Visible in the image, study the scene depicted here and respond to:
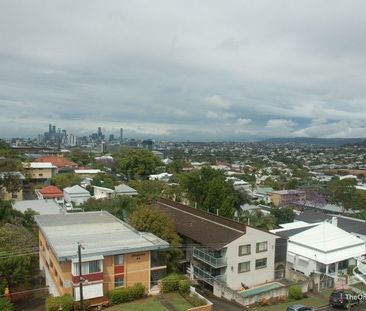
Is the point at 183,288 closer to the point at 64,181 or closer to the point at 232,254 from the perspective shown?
the point at 232,254

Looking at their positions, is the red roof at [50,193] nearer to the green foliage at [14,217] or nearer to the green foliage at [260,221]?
the green foliage at [14,217]

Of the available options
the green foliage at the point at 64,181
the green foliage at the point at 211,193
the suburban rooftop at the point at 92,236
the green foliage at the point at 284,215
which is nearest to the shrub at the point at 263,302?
the suburban rooftop at the point at 92,236

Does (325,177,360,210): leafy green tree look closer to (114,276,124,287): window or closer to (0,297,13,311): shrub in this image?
(114,276,124,287): window

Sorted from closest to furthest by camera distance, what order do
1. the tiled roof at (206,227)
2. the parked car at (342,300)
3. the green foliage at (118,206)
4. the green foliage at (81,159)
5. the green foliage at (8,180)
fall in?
1. the parked car at (342,300)
2. the tiled roof at (206,227)
3. the green foliage at (118,206)
4. the green foliage at (8,180)
5. the green foliage at (81,159)

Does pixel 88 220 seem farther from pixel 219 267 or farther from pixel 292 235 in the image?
pixel 292 235

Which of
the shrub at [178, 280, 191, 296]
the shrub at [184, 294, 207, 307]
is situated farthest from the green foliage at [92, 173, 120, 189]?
the shrub at [184, 294, 207, 307]

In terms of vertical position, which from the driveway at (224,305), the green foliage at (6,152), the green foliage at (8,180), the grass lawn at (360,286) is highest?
the green foliage at (6,152)
